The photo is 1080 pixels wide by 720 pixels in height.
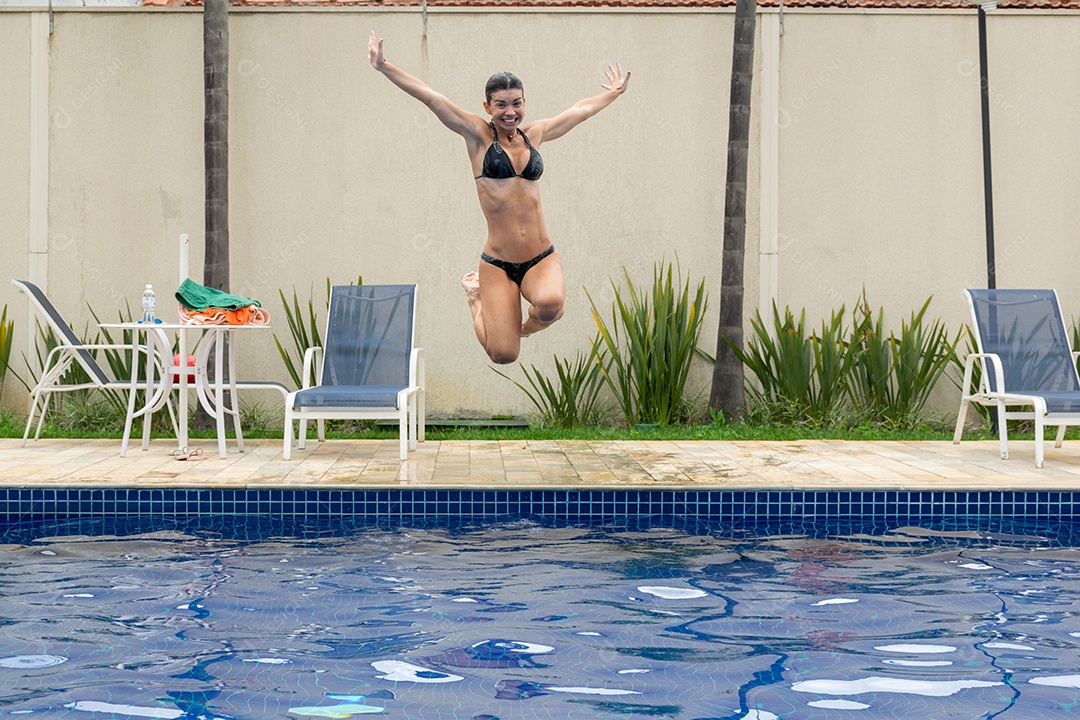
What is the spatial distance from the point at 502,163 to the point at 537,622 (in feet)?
7.11

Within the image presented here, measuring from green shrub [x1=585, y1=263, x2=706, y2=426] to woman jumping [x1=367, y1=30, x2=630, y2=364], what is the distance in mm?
2883

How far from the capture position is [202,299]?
254 inches

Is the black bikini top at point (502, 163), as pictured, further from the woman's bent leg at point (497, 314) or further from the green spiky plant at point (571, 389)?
the green spiky plant at point (571, 389)

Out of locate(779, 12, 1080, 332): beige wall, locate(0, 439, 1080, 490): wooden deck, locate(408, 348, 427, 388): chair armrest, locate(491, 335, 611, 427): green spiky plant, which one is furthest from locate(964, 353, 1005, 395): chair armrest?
locate(408, 348, 427, 388): chair armrest

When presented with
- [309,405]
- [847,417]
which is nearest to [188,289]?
[309,405]

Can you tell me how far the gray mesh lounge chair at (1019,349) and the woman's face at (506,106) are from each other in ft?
11.2

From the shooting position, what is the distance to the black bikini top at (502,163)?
4.95 metres

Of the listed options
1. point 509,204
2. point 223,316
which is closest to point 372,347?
point 223,316

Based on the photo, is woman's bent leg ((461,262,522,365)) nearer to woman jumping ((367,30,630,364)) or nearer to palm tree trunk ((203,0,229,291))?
woman jumping ((367,30,630,364))

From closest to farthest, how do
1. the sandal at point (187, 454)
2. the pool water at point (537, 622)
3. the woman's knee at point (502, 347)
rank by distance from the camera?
1. the pool water at point (537, 622)
2. the woman's knee at point (502, 347)
3. the sandal at point (187, 454)

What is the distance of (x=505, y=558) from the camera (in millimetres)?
4535

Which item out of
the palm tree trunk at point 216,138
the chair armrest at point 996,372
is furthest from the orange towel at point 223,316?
the chair armrest at point 996,372

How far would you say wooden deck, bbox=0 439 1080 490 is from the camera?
17.6 feet

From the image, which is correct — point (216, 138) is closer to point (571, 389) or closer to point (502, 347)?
point (571, 389)
